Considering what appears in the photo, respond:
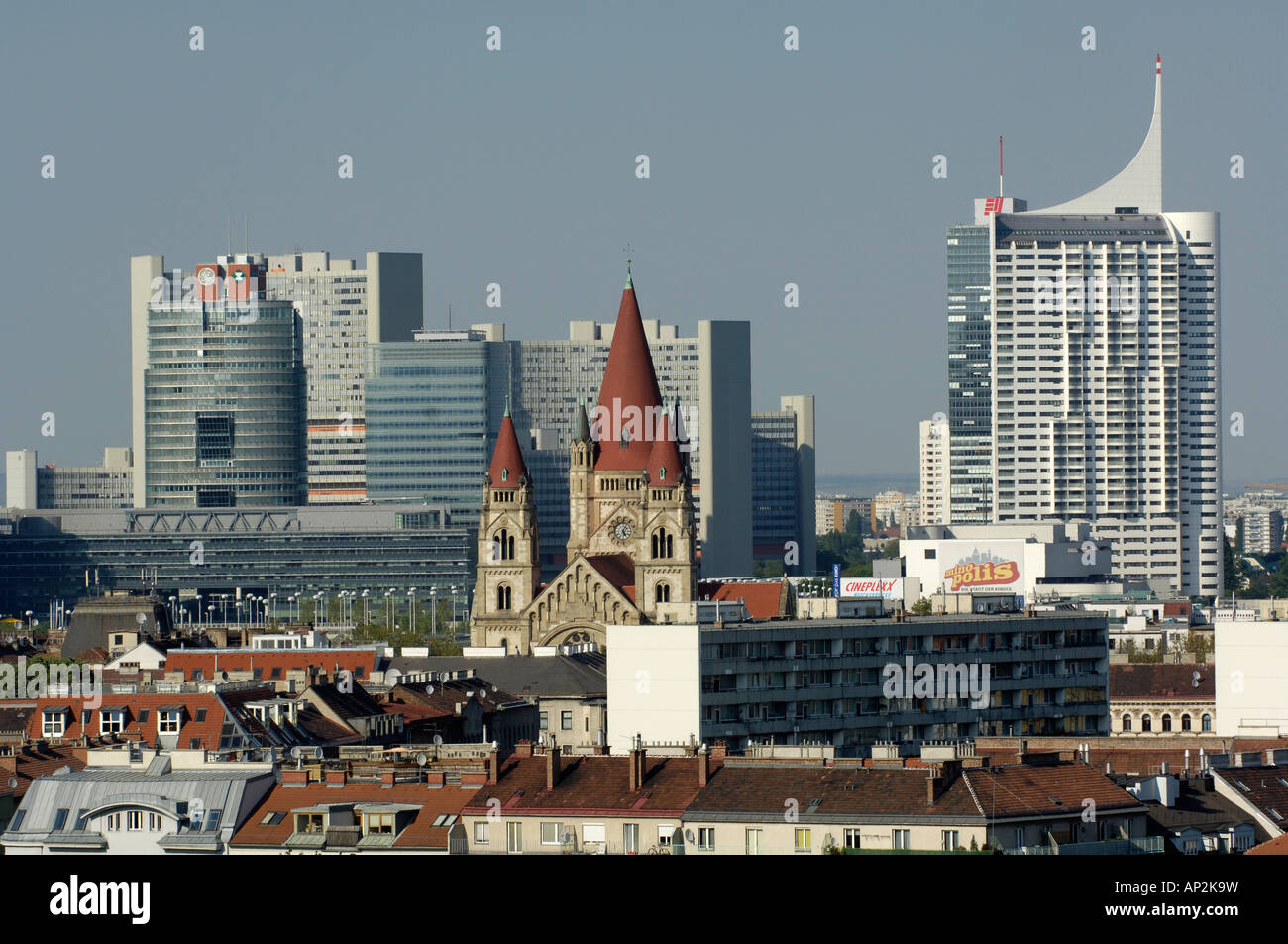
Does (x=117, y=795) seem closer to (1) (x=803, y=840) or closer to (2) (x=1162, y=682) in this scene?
(1) (x=803, y=840)

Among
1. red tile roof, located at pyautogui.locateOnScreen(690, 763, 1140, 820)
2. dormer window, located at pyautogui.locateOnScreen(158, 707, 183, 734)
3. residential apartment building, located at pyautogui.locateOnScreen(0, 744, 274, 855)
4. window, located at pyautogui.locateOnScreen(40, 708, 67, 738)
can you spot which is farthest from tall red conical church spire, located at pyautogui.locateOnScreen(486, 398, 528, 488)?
red tile roof, located at pyautogui.locateOnScreen(690, 763, 1140, 820)

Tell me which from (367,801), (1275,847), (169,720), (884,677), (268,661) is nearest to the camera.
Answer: (1275,847)

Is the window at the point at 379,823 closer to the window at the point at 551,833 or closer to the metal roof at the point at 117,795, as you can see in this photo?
the metal roof at the point at 117,795

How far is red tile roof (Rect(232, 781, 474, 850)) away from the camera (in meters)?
55.4

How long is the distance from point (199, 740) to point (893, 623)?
2819 centimetres

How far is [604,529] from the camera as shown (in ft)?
554

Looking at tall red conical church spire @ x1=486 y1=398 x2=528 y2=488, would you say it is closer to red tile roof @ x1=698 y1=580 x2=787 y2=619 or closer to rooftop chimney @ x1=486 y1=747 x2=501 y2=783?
red tile roof @ x1=698 y1=580 x2=787 y2=619

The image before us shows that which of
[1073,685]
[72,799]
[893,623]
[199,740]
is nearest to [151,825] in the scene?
[72,799]

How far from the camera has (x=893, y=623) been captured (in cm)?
10031

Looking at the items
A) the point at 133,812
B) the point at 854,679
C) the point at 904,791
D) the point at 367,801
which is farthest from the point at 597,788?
the point at 854,679

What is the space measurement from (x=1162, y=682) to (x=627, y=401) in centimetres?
5929

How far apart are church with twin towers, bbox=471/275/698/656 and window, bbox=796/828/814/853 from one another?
10392 centimetres
